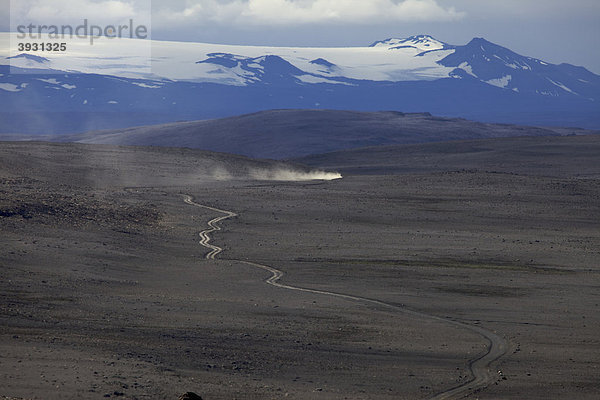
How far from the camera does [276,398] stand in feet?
52.6

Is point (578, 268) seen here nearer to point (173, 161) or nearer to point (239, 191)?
point (239, 191)

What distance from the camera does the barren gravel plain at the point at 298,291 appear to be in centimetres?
1731

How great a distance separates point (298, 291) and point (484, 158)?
197 feet

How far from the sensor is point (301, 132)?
14562 centimetres

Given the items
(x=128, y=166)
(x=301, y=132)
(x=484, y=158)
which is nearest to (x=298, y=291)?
(x=128, y=166)

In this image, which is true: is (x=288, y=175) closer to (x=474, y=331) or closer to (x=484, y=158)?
(x=484, y=158)

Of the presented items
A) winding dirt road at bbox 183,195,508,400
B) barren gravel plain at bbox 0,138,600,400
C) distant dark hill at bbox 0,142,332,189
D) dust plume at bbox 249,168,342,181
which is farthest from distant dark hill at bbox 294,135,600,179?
winding dirt road at bbox 183,195,508,400

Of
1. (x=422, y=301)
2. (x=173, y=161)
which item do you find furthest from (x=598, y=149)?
(x=422, y=301)

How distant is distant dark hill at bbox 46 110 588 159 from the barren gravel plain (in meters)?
82.5

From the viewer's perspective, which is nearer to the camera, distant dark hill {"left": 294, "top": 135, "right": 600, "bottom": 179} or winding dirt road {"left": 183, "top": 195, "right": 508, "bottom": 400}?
winding dirt road {"left": 183, "top": 195, "right": 508, "bottom": 400}

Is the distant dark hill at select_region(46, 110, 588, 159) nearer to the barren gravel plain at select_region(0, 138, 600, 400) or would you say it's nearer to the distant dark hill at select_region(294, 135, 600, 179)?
the distant dark hill at select_region(294, 135, 600, 179)

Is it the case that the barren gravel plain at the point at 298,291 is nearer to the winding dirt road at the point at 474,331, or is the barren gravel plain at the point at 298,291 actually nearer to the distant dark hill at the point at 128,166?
the winding dirt road at the point at 474,331

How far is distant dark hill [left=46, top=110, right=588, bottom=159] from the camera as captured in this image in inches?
5399

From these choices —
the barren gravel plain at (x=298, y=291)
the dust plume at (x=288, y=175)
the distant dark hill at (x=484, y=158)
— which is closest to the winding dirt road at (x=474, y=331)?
the barren gravel plain at (x=298, y=291)
